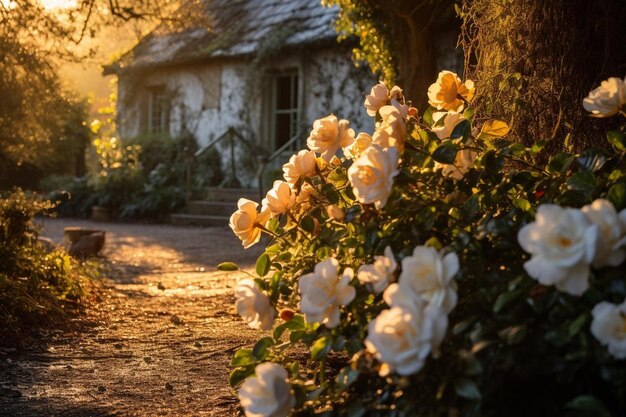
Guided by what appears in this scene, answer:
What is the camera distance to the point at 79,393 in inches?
137

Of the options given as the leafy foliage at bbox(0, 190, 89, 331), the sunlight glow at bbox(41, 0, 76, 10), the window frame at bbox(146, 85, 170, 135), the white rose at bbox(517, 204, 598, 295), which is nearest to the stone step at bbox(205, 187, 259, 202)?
the window frame at bbox(146, 85, 170, 135)

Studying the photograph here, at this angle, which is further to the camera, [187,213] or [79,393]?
[187,213]

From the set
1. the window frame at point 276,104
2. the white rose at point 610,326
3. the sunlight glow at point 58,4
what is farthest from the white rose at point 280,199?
the window frame at point 276,104

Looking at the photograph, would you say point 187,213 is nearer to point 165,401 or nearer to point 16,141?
point 16,141

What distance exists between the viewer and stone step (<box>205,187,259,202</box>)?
51.2 feet

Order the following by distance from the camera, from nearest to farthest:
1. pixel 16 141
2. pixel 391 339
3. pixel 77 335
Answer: pixel 391 339 < pixel 77 335 < pixel 16 141

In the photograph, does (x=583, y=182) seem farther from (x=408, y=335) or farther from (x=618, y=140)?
(x=408, y=335)

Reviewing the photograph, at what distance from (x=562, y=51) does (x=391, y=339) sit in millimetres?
2092

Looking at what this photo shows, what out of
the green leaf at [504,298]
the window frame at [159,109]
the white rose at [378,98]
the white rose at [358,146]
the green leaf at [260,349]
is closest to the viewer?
the green leaf at [504,298]

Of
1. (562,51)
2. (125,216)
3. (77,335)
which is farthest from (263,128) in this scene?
(562,51)

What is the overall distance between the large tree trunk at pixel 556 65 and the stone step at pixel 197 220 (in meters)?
11.3

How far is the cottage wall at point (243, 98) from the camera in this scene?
50.2 feet

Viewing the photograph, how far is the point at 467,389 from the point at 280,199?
4.29 feet

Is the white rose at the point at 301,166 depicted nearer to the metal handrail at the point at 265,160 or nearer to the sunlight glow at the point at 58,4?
the sunlight glow at the point at 58,4
